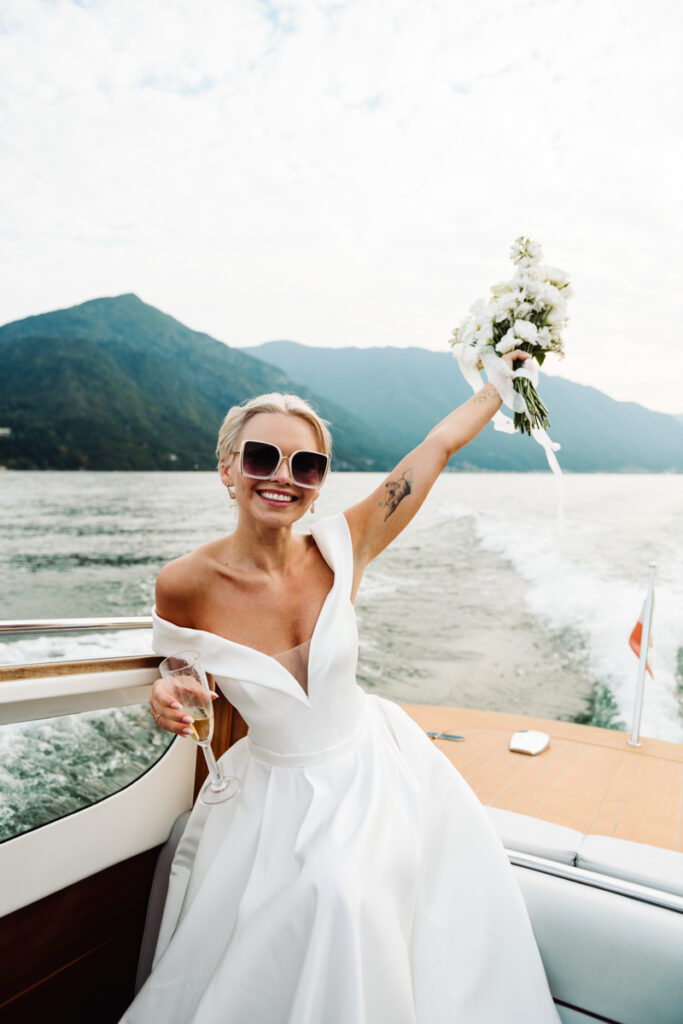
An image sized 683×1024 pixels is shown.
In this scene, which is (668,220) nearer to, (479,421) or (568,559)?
(568,559)

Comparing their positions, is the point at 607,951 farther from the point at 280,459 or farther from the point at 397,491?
the point at 280,459

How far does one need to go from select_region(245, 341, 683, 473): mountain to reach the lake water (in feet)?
188

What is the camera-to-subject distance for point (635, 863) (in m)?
1.46

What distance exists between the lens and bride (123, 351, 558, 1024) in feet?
3.82

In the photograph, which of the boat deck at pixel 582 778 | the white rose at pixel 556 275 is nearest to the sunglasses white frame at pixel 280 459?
the white rose at pixel 556 275

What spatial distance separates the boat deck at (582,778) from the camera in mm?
2508

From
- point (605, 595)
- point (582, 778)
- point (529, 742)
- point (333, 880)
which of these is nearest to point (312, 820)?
point (333, 880)

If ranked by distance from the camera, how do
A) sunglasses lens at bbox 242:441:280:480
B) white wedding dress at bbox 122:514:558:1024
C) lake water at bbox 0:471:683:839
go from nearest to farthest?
1. white wedding dress at bbox 122:514:558:1024
2. sunglasses lens at bbox 242:441:280:480
3. lake water at bbox 0:471:683:839

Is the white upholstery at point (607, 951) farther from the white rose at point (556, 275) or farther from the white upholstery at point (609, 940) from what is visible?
the white rose at point (556, 275)

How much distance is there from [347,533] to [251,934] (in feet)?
3.08

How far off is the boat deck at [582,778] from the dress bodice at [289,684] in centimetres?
150

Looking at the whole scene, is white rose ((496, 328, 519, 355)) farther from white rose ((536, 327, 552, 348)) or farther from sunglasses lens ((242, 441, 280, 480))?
sunglasses lens ((242, 441, 280, 480))

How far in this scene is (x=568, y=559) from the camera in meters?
16.2

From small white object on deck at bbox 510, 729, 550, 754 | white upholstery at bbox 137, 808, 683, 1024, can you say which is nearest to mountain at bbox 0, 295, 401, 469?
small white object on deck at bbox 510, 729, 550, 754
